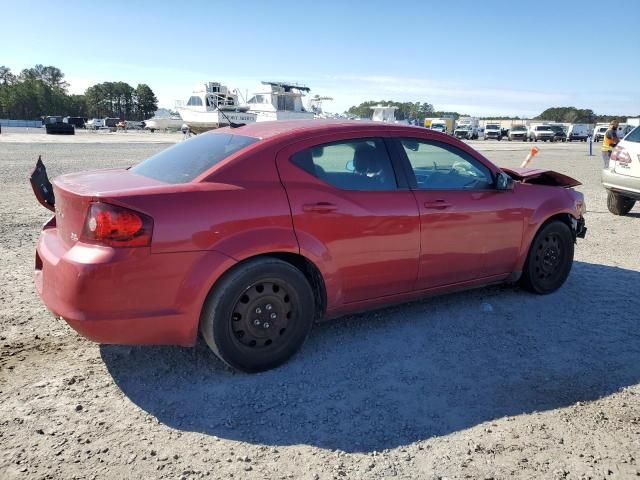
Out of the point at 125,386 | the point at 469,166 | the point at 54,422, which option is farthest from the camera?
the point at 469,166

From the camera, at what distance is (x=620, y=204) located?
9352mm

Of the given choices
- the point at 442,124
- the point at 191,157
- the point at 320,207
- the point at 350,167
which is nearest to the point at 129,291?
the point at 191,157

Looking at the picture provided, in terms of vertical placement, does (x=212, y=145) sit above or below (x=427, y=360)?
above

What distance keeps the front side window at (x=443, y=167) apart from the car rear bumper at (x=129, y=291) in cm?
179

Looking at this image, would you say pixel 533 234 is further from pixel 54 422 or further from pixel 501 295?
pixel 54 422

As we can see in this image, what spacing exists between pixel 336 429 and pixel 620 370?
2.15 m

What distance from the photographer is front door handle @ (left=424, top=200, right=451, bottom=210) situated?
3961 millimetres

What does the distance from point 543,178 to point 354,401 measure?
11.3 ft

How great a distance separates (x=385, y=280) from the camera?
3.84m

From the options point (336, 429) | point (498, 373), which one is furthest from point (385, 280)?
point (336, 429)

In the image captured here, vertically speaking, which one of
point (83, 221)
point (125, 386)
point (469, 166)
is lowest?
point (125, 386)

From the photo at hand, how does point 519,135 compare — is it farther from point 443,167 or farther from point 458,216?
point 458,216

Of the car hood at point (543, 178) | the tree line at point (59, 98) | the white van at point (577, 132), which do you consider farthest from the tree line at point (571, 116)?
the car hood at point (543, 178)

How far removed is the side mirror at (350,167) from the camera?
3795 millimetres
